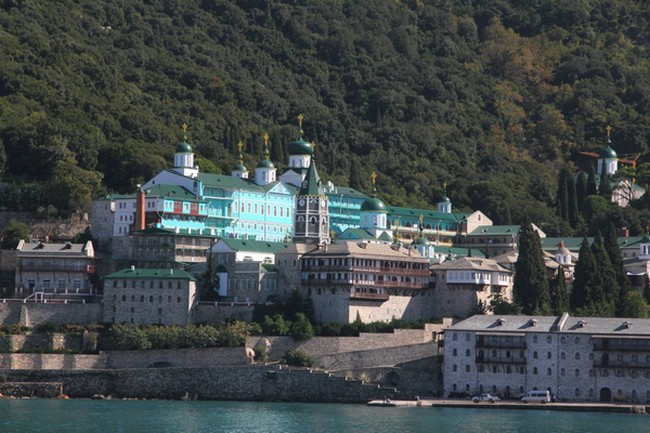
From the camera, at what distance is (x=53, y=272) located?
118m

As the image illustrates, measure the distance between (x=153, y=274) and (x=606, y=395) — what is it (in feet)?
92.2

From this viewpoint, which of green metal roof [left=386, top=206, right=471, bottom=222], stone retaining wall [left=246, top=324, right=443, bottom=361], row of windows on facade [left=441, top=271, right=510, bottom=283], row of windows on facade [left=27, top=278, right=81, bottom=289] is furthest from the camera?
green metal roof [left=386, top=206, right=471, bottom=222]

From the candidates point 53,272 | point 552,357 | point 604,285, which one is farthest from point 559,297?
point 53,272

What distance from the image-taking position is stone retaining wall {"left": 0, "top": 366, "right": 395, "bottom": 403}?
108438 mm

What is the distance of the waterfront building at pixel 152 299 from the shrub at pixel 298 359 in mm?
7264

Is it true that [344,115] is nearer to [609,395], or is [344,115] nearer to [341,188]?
[341,188]

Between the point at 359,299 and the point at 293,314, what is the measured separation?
4.16m

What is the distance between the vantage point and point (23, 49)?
152m

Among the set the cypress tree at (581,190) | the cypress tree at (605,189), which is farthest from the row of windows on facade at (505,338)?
the cypress tree at (605,189)

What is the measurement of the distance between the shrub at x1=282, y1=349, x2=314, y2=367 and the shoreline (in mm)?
5397

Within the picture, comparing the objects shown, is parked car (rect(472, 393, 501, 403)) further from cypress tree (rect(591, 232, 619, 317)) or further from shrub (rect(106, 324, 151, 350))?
shrub (rect(106, 324, 151, 350))

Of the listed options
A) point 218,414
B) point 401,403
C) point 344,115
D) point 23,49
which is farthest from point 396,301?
point 344,115

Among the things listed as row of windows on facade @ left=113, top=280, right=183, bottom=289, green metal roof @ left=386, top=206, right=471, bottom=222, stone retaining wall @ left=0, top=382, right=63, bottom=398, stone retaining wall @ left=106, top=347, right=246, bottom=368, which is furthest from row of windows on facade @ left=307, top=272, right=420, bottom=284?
green metal roof @ left=386, top=206, right=471, bottom=222

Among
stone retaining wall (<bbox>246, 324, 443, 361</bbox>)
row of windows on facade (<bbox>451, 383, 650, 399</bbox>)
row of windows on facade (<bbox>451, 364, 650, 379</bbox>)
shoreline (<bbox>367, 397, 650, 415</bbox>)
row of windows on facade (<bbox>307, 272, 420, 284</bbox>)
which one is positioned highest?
row of windows on facade (<bbox>307, 272, 420, 284</bbox>)
